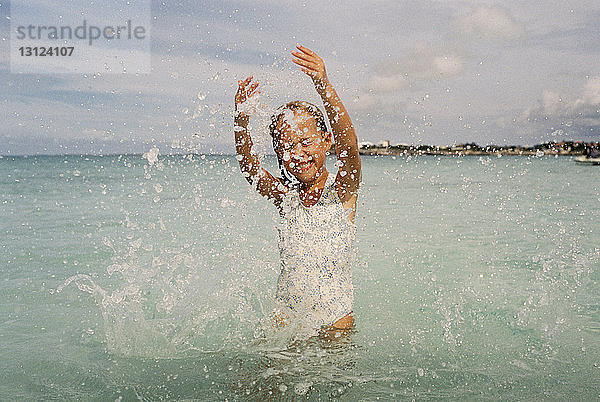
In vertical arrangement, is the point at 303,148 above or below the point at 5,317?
above

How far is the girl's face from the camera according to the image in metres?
2.84

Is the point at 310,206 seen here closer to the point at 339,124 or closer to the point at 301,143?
the point at 301,143

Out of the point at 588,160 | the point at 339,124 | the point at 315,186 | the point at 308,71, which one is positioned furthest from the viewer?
the point at 588,160

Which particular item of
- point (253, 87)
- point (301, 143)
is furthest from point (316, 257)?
point (253, 87)

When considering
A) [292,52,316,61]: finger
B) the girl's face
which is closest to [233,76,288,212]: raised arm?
the girl's face

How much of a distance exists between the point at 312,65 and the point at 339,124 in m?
0.36

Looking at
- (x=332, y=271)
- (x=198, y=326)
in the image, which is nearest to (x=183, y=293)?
(x=198, y=326)

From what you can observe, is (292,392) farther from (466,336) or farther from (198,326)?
(466,336)

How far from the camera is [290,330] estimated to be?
301 centimetres

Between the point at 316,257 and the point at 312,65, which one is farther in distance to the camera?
the point at 316,257

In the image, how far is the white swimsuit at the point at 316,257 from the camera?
3020 mm

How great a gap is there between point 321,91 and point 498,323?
91.9 inches

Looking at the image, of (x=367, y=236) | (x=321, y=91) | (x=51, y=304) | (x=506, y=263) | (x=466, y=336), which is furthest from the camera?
(x=367, y=236)

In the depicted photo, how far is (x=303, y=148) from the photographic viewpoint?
Answer: 9.31 ft
